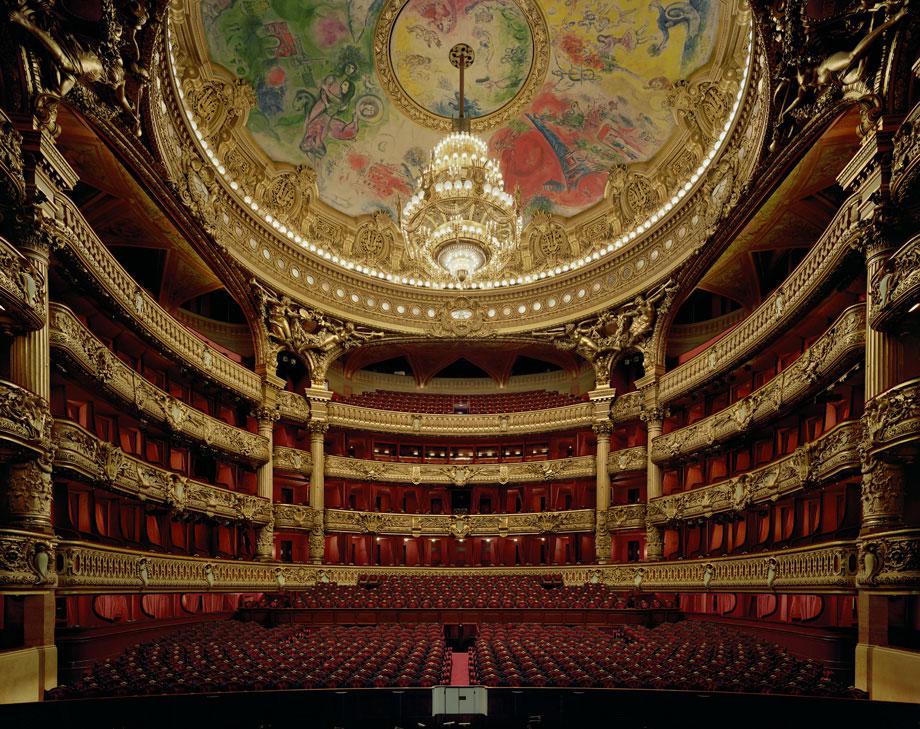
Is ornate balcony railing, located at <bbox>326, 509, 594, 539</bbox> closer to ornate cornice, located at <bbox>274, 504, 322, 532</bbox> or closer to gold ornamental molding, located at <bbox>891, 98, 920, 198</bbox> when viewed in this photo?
ornate cornice, located at <bbox>274, 504, 322, 532</bbox>

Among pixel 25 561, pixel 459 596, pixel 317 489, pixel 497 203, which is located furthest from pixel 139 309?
pixel 459 596

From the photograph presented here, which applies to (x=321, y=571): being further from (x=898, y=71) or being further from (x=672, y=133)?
(x=898, y=71)

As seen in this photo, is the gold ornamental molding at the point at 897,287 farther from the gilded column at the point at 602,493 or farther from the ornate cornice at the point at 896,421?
the gilded column at the point at 602,493

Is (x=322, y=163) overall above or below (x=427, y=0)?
below

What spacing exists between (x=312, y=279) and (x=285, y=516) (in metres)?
7.55

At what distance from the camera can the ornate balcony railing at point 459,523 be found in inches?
874

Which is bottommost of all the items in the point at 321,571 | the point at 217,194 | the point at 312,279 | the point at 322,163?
the point at 321,571

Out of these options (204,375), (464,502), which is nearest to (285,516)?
(204,375)

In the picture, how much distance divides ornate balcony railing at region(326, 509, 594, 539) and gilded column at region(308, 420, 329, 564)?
0.60m

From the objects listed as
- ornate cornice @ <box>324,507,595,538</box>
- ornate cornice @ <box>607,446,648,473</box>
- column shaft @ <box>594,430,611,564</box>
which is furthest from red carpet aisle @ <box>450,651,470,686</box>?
ornate cornice @ <box>607,446,648,473</box>

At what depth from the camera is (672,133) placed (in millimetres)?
Result: 18781

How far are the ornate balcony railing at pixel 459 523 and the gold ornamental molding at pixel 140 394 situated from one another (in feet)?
13.2

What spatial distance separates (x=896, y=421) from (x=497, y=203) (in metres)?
8.82

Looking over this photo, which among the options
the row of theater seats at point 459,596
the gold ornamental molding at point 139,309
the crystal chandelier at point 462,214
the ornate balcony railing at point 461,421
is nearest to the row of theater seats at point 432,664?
the row of theater seats at point 459,596
